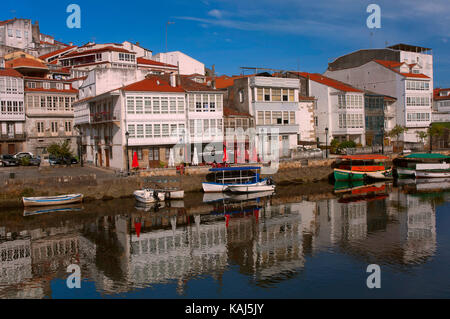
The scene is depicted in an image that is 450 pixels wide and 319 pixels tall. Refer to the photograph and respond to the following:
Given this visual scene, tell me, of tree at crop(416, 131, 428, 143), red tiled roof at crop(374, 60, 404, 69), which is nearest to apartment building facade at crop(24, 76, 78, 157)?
red tiled roof at crop(374, 60, 404, 69)

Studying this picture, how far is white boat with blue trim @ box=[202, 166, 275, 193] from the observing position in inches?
1629

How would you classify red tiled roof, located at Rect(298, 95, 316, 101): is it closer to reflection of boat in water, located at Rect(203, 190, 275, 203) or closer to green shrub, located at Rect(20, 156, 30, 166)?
reflection of boat in water, located at Rect(203, 190, 275, 203)

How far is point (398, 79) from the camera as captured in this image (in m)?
68.4

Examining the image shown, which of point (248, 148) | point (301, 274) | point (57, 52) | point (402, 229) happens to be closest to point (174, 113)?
point (248, 148)

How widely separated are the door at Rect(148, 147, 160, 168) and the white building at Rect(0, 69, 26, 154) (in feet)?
63.6

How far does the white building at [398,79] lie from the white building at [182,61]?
27.6 meters

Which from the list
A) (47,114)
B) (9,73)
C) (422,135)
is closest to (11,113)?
(47,114)

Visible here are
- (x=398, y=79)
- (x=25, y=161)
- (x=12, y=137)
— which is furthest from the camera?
(x=398, y=79)

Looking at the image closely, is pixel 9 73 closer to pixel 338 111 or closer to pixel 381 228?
pixel 338 111

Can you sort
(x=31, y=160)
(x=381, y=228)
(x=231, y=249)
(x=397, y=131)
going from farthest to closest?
(x=397, y=131) → (x=31, y=160) → (x=381, y=228) → (x=231, y=249)

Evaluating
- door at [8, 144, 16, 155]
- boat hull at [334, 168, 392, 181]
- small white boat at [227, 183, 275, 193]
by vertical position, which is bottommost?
small white boat at [227, 183, 275, 193]

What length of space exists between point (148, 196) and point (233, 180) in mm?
9419

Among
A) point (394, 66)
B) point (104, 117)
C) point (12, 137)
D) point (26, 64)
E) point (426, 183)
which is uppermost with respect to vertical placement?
point (26, 64)
